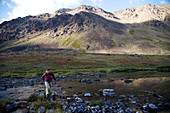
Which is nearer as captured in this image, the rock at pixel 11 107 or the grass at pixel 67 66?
the rock at pixel 11 107

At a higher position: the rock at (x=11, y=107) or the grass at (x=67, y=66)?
the rock at (x=11, y=107)

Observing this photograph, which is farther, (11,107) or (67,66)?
(67,66)

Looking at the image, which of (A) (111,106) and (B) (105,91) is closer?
(A) (111,106)

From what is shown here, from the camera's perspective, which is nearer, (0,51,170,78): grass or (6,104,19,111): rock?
(6,104,19,111): rock

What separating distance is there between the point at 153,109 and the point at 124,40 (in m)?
171

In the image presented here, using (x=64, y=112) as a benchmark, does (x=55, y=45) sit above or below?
above

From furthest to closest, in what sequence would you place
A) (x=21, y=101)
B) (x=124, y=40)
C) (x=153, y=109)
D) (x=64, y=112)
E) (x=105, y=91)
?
(x=124, y=40)
(x=105, y=91)
(x=21, y=101)
(x=153, y=109)
(x=64, y=112)

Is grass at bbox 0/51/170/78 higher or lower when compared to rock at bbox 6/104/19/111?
lower

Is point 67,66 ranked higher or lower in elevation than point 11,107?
lower

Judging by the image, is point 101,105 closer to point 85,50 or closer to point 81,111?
point 81,111

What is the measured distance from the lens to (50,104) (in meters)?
10.7

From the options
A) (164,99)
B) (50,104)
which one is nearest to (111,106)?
(50,104)

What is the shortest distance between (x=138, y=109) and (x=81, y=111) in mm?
5506

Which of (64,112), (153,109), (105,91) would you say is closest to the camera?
(64,112)
